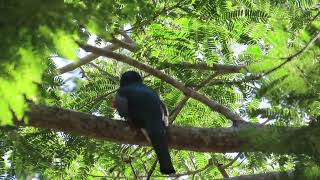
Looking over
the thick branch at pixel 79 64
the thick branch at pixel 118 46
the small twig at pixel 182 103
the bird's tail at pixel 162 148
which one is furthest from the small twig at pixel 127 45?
the bird's tail at pixel 162 148

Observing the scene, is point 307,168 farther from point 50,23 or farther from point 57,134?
point 57,134

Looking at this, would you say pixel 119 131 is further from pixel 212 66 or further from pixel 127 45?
pixel 127 45

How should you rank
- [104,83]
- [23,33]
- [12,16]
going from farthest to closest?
[104,83], [23,33], [12,16]

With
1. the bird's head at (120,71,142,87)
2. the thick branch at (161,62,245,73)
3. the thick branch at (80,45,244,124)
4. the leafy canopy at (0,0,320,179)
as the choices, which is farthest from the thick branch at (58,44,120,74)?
the thick branch at (161,62,245,73)

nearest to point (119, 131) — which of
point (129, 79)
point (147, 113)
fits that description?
point (147, 113)

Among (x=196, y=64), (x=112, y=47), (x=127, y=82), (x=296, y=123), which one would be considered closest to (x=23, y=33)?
(x=296, y=123)

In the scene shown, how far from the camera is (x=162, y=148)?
Result: 4.67 meters

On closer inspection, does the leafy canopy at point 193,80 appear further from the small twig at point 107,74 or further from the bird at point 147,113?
the bird at point 147,113

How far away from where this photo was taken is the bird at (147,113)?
15.4ft

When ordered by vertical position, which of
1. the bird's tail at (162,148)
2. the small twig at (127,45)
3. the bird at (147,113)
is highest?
the small twig at (127,45)

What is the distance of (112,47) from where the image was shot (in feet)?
21.9

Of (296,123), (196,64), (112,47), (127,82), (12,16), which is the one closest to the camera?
(12,16)

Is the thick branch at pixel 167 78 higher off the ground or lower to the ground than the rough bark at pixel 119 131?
higher

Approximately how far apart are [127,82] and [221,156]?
1559mm
